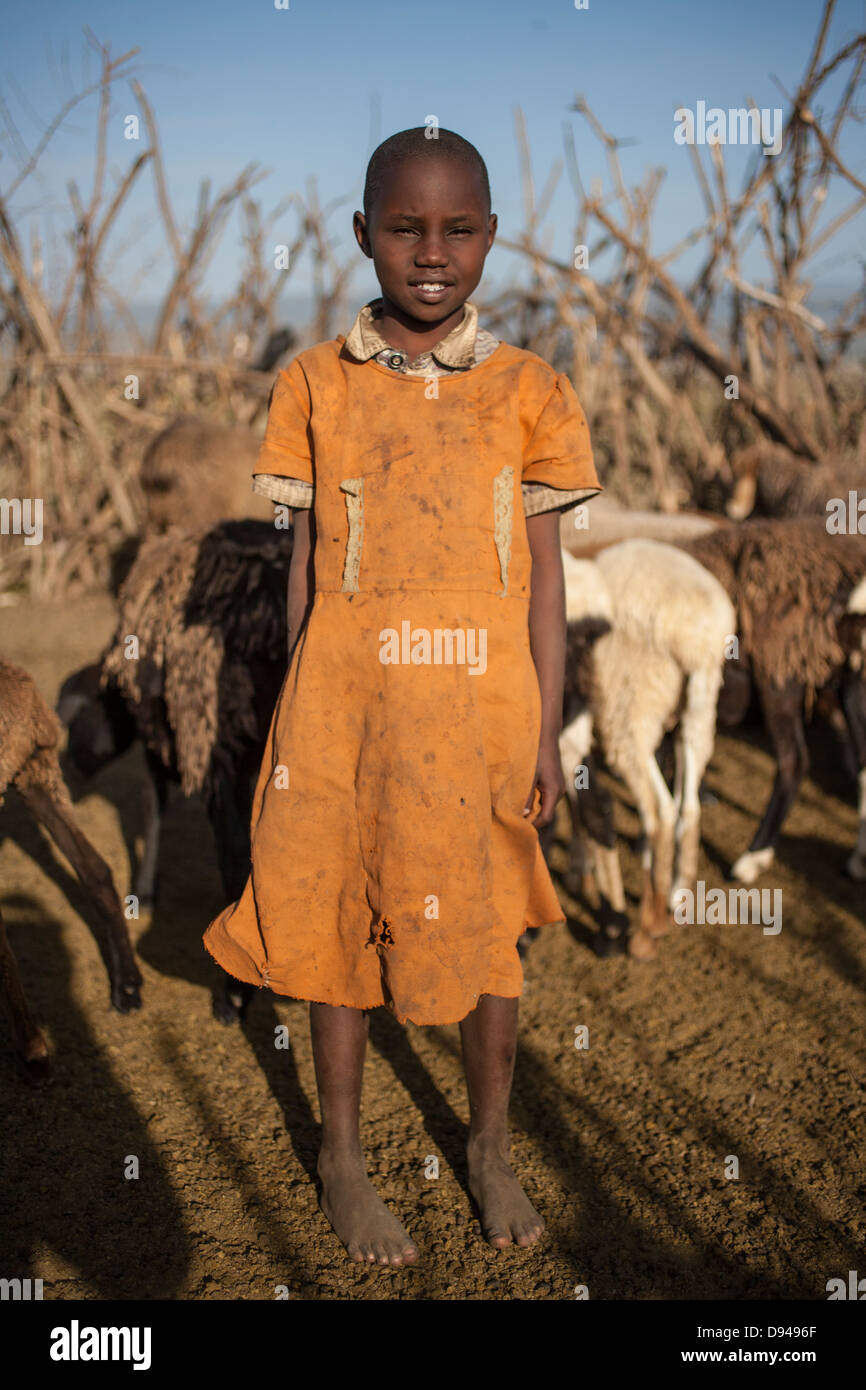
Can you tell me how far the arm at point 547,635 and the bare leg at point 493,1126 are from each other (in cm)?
46

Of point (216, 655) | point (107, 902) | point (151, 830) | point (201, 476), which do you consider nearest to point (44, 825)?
point (107, 902)

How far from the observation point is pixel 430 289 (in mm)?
1994

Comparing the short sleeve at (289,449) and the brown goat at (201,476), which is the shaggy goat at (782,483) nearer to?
the brown goat at (201,476)

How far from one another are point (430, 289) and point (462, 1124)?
215 centimetres

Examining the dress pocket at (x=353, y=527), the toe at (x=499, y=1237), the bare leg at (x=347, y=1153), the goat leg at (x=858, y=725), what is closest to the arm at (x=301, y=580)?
the dress pocket at (x=353, y=527)

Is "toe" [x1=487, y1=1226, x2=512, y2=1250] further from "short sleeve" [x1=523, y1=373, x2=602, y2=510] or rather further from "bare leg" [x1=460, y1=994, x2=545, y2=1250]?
"short sleeve" [x1=523, y1=373, x2=602, y2=510]

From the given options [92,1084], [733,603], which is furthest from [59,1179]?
[733,603]

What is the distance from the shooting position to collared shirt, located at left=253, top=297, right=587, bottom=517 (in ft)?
6.83

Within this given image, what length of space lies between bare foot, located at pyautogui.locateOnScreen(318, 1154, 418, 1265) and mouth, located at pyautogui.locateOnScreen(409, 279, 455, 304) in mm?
1867

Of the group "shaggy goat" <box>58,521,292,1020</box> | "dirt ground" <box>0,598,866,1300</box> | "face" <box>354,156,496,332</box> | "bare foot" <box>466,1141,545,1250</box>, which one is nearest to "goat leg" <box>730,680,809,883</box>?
"dirt ground" <box>0,598,866,1300</box>

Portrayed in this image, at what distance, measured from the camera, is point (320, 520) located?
2100 mm

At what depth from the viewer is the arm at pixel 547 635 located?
7.21ft
